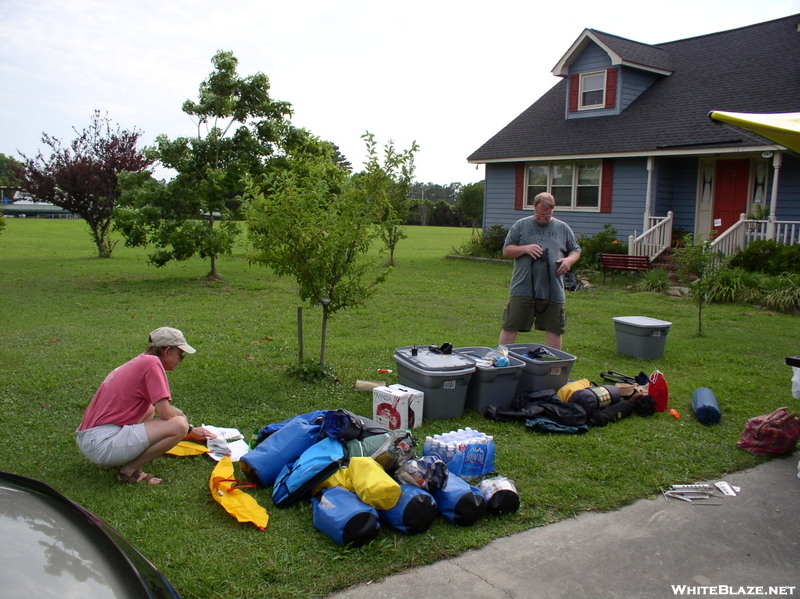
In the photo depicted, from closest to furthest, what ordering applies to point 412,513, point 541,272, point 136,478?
point 412,513 → point 136,478 → point 541,272

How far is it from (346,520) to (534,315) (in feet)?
12.9

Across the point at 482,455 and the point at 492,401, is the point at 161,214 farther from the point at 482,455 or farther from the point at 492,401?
the point at 482,455

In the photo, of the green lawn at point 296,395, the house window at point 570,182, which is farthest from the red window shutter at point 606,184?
the green lawn at point 296,395

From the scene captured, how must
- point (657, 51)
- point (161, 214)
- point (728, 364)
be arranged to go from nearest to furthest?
point (728, 364)
point (161, 214)
point (657, 51)

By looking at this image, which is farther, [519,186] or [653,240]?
[519,186]

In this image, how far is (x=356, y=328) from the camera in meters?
9.84

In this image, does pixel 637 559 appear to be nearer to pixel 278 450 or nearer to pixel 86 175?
pixel 278 450

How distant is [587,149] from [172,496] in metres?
16.6

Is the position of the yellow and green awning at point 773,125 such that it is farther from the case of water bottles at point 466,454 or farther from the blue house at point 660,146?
the blue house at point 660,146

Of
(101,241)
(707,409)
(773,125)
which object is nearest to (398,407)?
(707,409)

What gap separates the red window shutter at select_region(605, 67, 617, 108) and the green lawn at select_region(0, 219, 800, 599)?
6919 millimetres

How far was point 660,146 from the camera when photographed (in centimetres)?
1666

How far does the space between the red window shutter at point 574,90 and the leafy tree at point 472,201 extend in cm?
2913

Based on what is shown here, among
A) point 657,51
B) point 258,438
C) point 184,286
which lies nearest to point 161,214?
point 184,286
